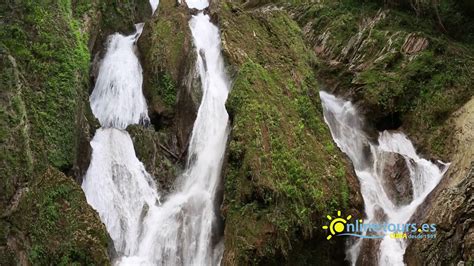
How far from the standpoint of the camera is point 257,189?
37.8 feet

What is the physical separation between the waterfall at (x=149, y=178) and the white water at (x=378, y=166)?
4383mm

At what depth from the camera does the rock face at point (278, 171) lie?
36.1 ft

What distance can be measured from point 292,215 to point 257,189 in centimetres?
108

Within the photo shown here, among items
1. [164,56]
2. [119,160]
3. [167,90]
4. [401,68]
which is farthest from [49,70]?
[401,68]

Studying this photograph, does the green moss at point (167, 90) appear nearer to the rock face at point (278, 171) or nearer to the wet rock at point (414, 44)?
the rock face at point (278, 171)

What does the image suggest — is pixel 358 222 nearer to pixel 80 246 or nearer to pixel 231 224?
pixel 231 224

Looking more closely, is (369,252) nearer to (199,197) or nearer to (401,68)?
(199,197)

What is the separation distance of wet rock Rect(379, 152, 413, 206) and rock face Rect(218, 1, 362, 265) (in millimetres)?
1816

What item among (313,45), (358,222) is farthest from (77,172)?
(313,45)

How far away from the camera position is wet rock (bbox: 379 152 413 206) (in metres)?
14.4


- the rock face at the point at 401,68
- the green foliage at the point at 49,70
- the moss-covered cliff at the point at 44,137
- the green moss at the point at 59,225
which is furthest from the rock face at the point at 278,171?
the green foliage at the point at 49,70

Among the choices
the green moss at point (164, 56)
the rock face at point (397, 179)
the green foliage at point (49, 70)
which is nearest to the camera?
the green foliage at point (49, 70)

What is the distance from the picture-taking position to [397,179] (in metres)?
14.9

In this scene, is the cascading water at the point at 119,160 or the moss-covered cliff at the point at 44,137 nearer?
the moss-covered cliff at the point at 44,137
